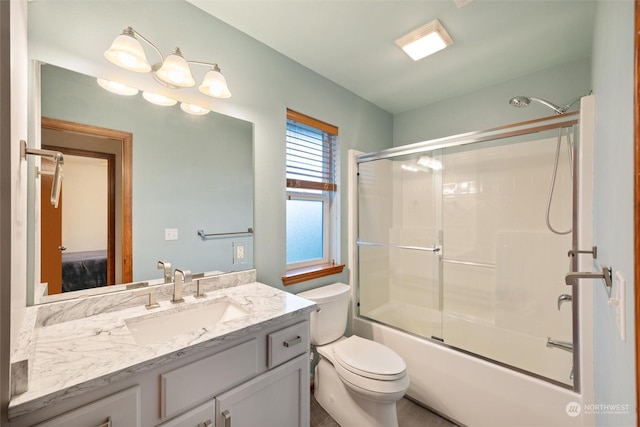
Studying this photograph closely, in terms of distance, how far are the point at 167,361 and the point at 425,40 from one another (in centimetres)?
214

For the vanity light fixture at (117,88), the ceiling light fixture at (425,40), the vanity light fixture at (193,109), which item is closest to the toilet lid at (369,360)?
the vanity light fixture at (193,109)

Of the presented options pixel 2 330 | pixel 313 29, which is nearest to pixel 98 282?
pixel 2 330

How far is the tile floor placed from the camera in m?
1.70

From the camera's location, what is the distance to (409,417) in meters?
1.76

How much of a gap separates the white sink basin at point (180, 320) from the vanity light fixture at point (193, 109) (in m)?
1.03

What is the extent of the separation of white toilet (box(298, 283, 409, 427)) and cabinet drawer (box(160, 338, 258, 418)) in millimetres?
625

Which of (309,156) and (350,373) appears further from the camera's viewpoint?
(309,156)

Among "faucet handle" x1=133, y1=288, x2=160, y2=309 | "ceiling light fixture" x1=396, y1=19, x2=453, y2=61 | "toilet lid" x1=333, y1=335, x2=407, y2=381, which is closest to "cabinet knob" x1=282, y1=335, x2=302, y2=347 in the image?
"toilet lid" x1=333, y1=335, x2=407, y2=381

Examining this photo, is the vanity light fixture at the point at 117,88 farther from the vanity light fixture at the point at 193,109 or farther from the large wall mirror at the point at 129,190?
the vanity light fixture at the point at 193,109

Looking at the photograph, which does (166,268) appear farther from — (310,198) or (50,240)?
(310,198)

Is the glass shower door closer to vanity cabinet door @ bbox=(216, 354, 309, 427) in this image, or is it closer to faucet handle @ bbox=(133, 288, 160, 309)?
vanity cabinet door @ bbox=(216, 354, 309, 427)

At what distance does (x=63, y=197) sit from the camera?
1080mm

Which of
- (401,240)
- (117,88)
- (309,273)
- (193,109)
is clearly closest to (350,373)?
(309,273)

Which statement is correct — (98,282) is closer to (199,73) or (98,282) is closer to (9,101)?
(9,101)
